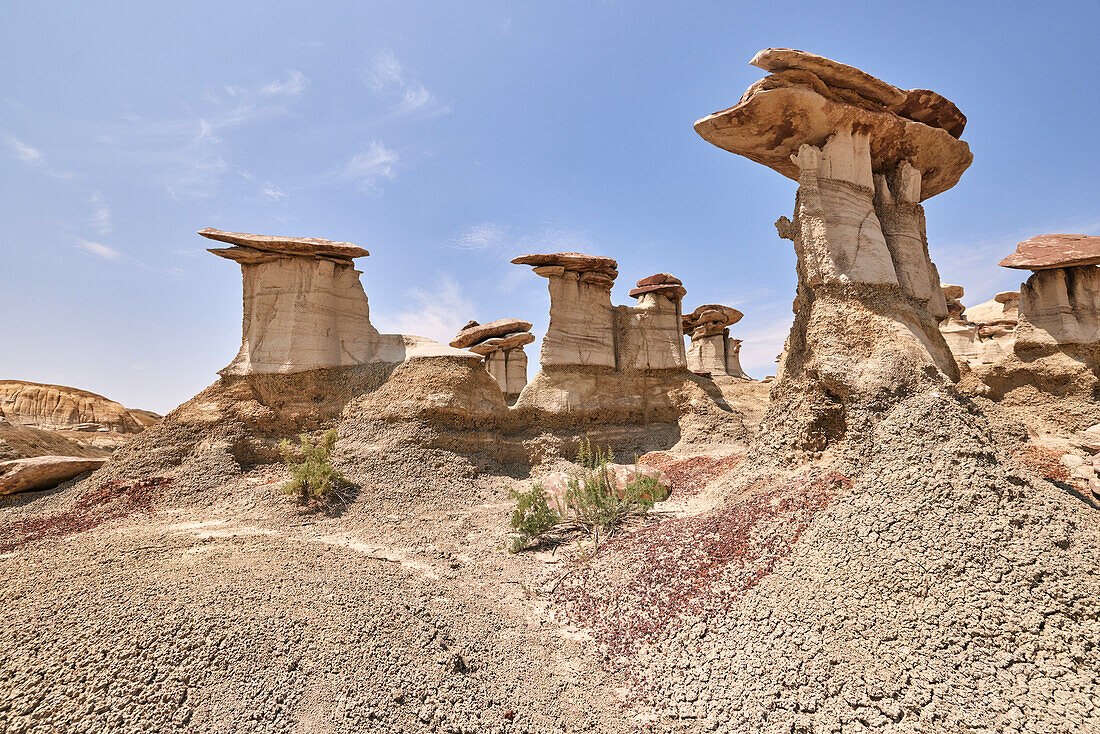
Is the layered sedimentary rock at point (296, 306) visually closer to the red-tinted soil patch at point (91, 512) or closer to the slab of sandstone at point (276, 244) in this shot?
the slab of sandstone at point (276, 244)

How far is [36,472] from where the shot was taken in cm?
1008

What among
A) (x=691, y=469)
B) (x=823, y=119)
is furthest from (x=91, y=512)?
(x=823, y=119)

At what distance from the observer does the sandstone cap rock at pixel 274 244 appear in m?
12.3

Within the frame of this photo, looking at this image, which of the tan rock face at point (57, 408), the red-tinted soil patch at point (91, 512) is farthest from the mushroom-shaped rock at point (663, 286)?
the tan rock face at point (57, 408)

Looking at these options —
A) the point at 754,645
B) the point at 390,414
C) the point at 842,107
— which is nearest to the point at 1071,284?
the point at 842,107

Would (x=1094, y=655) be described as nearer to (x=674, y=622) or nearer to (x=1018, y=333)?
(x=674, y=622)

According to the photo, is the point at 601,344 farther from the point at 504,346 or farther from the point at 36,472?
the point at 36,472

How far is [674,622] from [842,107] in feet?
26.9

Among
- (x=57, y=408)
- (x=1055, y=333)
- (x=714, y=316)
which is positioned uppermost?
(x=714, y=316)

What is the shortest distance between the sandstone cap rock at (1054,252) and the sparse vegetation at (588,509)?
468 inches

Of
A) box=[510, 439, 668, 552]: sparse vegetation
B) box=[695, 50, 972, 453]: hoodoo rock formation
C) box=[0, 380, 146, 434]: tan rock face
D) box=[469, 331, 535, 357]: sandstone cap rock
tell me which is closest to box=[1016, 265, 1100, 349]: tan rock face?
box=[695, 50, 972, 453]: hoodoo rock formation

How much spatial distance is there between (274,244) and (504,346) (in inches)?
420

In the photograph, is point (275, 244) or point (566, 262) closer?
point (275, 244)

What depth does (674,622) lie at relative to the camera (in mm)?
4695
